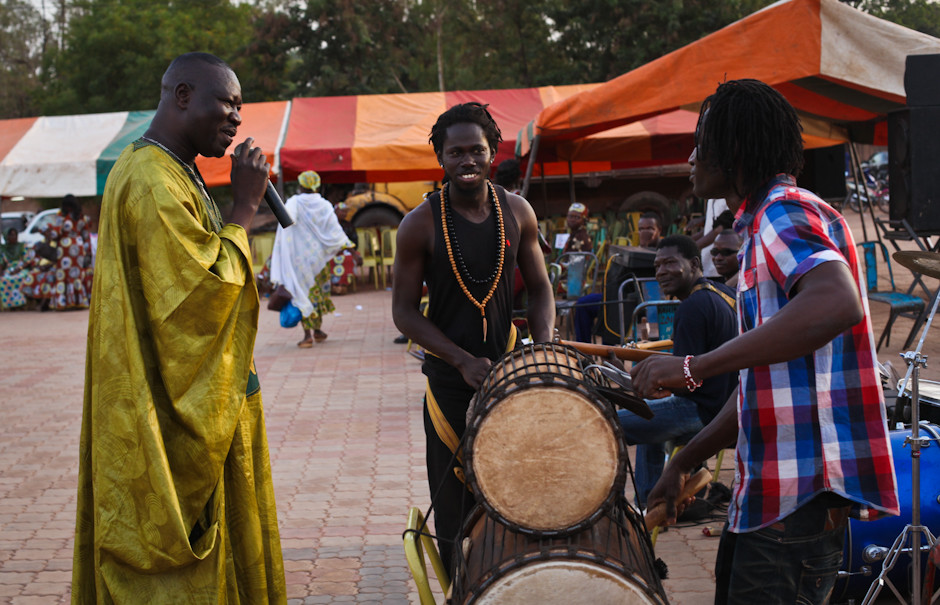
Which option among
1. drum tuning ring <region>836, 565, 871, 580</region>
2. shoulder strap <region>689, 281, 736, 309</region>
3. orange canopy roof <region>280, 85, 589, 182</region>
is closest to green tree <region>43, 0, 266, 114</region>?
orange canopy roof <region>280, 85, 589, 182</region>

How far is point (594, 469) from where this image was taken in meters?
2.24

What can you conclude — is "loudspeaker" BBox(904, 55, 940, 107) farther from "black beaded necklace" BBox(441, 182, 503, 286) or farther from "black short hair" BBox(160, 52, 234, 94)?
"black short hair" BBox(160, 52, 234, 94)

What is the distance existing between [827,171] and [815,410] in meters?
12.3

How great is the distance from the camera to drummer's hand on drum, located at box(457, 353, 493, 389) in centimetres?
279

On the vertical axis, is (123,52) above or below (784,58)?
above

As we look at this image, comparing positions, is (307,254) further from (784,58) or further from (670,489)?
(670,489)

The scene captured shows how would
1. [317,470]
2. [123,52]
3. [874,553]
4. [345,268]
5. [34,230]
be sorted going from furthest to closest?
[123,52], [34,230], [345,268], [317,470], [874,553]

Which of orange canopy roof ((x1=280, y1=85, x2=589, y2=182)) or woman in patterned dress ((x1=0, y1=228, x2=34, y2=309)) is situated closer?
Result: orange canopy roof ((x1=280, y1=85, x2=589, y2=182))

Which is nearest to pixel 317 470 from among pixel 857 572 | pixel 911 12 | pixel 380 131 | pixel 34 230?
pixel 857 572

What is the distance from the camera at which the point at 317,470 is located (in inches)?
229

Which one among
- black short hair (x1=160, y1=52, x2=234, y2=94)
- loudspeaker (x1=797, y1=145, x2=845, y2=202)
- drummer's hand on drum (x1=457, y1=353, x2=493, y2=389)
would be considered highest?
loudspeaker (x1=797, y1=145, x2=845, y2=202)

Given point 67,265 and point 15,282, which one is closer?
point 67,265

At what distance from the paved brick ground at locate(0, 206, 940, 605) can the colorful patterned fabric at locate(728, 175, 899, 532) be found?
1913mm

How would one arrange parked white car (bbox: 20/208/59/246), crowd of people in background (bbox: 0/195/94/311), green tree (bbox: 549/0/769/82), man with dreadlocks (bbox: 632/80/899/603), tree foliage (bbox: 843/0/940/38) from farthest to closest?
1. green tree (bbox: 549/0/769/82)
2. tree foliage (bbox: 843/0/940/38)
3. parked white car (bbox: 20/208/59/246)
4. crowd of people in background (bbox: 0/195/94/311)
5. man with dreadlocks (bbox: 632/80/899/603)
